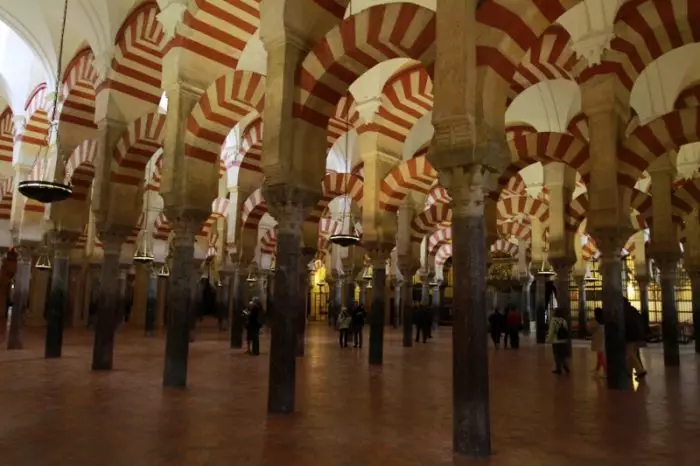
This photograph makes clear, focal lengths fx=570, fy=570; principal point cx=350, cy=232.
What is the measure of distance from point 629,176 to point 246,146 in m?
6.46

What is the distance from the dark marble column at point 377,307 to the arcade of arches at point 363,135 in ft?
0.11

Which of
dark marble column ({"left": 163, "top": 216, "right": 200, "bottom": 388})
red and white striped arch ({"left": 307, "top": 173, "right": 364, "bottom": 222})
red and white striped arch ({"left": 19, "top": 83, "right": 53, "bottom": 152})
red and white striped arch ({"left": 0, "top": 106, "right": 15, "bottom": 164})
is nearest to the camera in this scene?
dark marble column ({"left": 163, "top": 216, "right": 200, "bottom": 388})

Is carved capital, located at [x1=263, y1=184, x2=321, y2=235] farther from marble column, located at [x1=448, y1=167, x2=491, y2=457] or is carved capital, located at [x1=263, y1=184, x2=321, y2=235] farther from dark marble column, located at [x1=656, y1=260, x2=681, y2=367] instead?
dark marble column, located at [x1=656, y1=260, x2=681, y2=367]

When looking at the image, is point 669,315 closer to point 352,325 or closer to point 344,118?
point 352,325

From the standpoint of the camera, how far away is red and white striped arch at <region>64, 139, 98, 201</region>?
867 cm

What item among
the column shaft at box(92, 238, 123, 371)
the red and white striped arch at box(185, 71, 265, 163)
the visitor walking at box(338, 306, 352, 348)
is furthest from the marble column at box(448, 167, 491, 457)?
the visitor walking at box(338, 306, 352, 348)

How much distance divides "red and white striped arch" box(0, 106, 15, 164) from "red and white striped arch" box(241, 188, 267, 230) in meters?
5.02

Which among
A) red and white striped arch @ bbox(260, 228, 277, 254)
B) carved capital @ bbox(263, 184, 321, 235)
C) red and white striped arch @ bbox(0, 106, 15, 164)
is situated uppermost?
red and white striped arch @ bbox(0, 106, 15, 164)

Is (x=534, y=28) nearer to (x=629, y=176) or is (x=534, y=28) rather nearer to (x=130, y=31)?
(x=629, y=176)

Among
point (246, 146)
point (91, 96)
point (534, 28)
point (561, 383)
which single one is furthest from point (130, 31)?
point (561, 383)

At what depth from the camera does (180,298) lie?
5.66m

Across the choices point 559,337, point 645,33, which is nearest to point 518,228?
point 559,337

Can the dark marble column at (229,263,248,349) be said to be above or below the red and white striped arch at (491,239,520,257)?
below

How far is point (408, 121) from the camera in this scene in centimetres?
834
